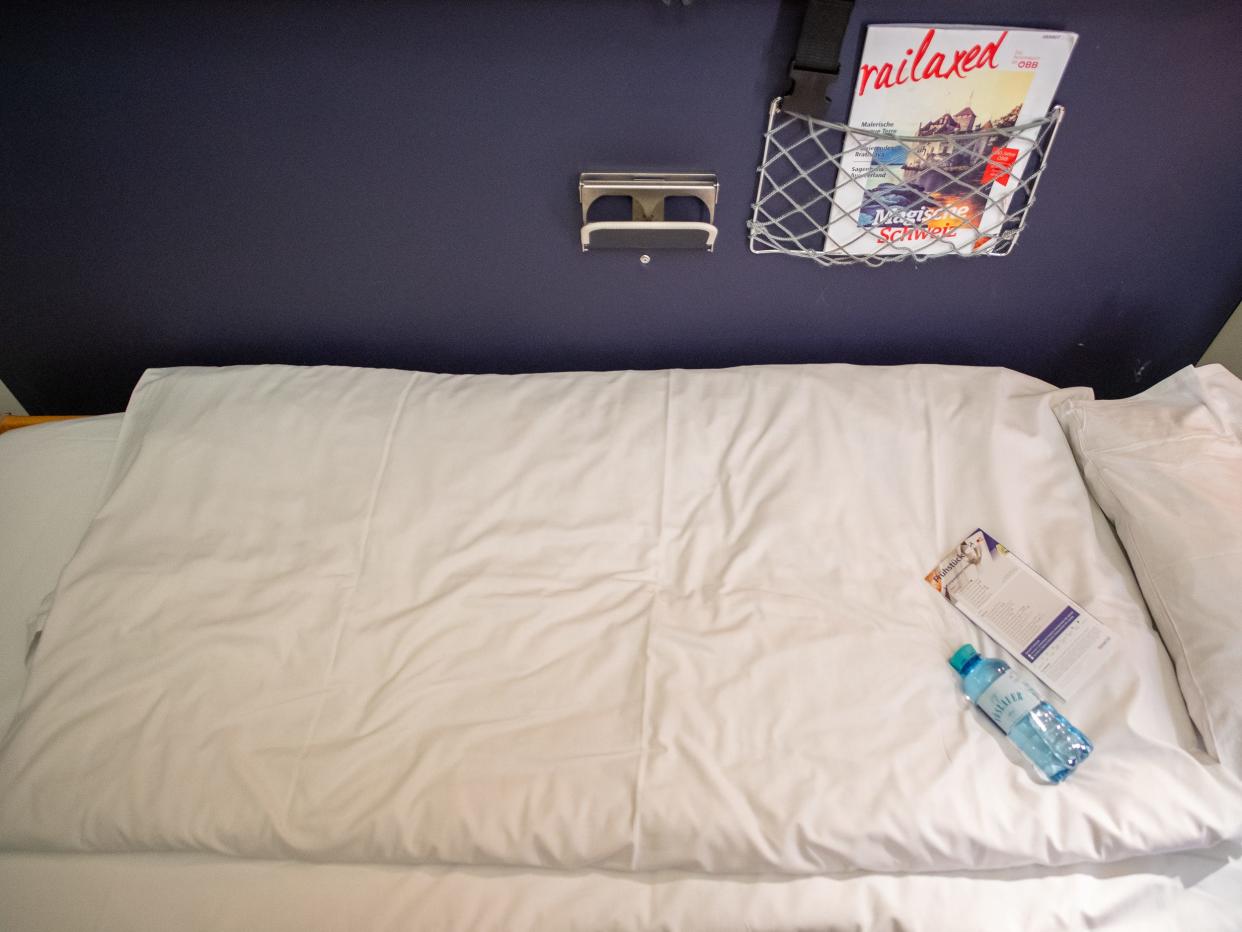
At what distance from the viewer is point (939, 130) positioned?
1062 mm

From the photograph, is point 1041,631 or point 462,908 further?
point 1041,631

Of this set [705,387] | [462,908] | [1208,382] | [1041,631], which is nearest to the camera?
[462,908]

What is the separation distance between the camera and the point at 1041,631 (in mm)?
946

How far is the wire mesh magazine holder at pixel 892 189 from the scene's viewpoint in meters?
1.07

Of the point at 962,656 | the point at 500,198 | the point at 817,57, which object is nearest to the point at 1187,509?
the point at 962,656

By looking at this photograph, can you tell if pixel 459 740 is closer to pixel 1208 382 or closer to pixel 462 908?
pixel 462 908

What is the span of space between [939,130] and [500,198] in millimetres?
668

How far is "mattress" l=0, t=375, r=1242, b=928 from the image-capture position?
2.58ft

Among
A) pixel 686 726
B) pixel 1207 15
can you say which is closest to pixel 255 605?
pixel 686 726

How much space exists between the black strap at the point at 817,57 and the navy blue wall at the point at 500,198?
4 centimetres

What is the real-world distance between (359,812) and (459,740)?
13 centimetres

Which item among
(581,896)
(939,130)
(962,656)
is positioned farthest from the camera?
(939,130)

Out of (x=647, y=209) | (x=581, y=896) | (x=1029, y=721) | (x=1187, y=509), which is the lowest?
(x=581, y=896)

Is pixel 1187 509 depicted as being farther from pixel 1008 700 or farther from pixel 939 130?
pixel 939 130
